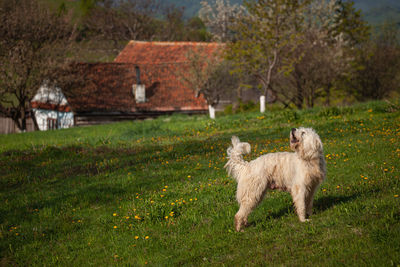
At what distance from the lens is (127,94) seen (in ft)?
95.5

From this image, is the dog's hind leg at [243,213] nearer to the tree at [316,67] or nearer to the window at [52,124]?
the tree at [316,67]

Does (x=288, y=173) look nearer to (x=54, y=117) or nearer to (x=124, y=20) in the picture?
(x=54, y=117)

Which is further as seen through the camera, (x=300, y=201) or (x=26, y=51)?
(x=26, y=51)

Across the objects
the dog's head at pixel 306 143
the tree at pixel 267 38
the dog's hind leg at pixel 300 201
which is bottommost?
the dog's hind leg at pixel 300 201

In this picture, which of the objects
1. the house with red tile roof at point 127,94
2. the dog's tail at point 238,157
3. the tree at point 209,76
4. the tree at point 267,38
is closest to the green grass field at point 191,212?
the dog's tail at point 238,157

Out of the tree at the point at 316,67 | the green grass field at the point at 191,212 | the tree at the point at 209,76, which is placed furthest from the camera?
the tree at the point at 316,67

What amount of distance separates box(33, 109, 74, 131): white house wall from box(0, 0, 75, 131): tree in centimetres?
180

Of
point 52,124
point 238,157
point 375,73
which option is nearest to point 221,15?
point 375,73

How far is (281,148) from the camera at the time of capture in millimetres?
9336

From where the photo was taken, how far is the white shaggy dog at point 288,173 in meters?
4.95

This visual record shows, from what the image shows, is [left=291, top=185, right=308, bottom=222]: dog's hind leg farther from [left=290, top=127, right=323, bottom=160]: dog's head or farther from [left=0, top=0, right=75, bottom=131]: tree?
[left=0, top=0, right=75, bottom=131]: tree

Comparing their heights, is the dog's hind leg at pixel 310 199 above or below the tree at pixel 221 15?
below

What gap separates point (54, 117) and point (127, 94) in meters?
7.17

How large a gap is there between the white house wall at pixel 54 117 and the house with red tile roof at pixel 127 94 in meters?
0.24
